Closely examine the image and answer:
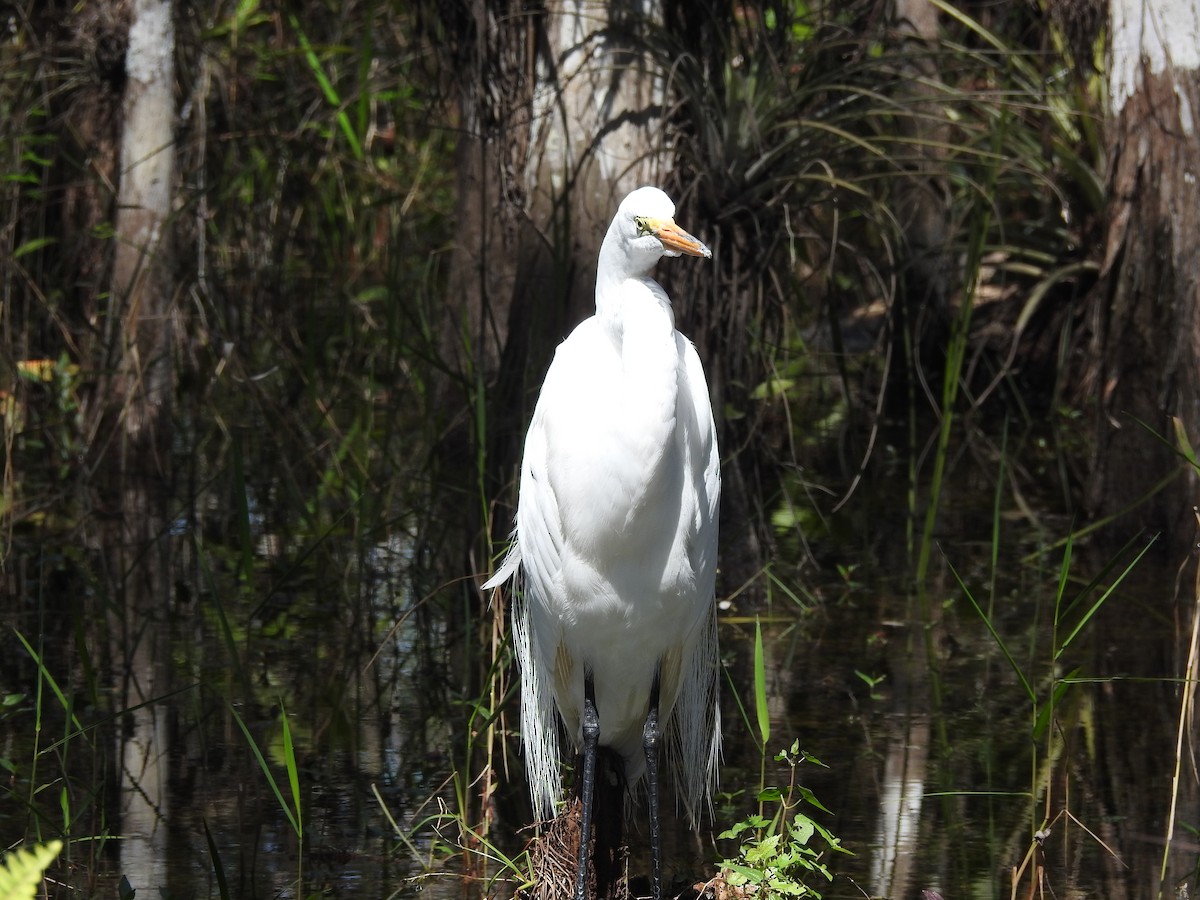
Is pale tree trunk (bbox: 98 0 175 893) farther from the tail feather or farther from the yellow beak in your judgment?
the yellow beak

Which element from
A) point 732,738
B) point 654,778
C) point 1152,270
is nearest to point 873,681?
point 732,738

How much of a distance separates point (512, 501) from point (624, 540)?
126 cm

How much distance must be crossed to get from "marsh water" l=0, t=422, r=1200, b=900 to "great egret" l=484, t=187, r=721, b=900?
0.49 ft

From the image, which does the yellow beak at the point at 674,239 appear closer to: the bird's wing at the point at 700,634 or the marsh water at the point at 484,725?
the bird's wing at the point at 700,634

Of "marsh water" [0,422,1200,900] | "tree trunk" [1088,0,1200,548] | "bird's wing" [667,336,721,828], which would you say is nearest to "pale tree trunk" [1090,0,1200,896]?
"tree trunk" [1088,0,1200,548]

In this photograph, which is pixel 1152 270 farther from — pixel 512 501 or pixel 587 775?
pixel 587 775

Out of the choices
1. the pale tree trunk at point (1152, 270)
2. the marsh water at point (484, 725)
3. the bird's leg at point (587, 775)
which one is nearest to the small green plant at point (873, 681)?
the marsh water at point (484, 725)

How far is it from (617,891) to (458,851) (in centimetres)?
35

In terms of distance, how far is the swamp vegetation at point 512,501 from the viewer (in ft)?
10.0

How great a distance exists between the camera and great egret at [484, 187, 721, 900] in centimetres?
252

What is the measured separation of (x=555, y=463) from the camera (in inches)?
107

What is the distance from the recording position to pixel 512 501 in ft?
12.8

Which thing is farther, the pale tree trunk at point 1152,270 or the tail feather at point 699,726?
the pale tree trunk at point 1152,270

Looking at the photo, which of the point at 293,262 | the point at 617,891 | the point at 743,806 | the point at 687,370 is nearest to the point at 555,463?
the point at 687,370
